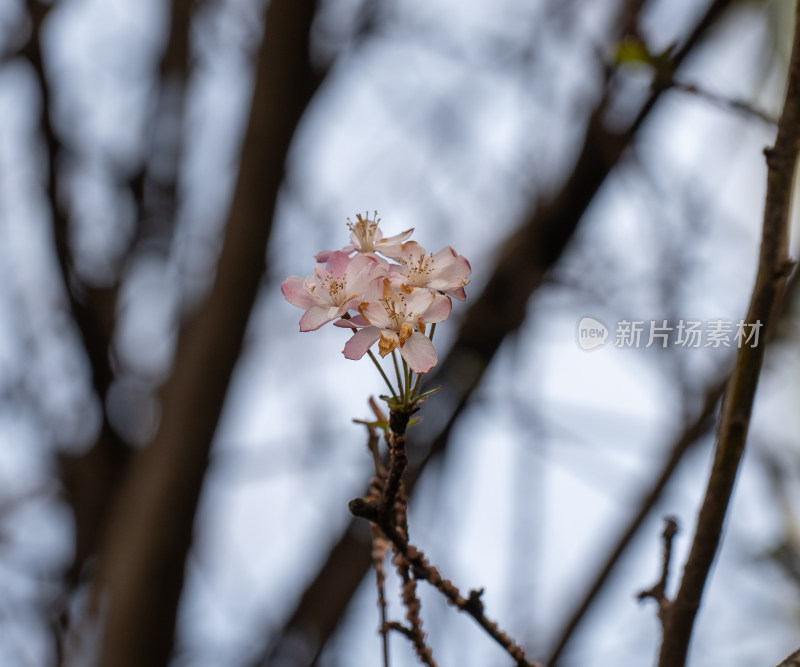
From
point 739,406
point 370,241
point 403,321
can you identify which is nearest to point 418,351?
point 403,321

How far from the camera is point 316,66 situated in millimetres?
1714

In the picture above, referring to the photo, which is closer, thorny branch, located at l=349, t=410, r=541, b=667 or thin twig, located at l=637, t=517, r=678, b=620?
thorny branch, located at l=349, t=410, r=541, b=667

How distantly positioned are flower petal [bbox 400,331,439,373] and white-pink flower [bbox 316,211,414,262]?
86 millimetres

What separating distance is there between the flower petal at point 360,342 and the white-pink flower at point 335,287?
2cm

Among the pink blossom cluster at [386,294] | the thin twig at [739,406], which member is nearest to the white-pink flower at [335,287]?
the pink blossom cluster at [386,294]

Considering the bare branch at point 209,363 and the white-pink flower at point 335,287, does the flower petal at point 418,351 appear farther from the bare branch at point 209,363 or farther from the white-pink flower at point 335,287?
the bare branch at point 209,363

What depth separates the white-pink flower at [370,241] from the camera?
56 centimetres

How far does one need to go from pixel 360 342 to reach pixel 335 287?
53mm

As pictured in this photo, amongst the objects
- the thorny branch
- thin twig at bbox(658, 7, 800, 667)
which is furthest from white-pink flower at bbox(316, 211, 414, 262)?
thin twig at bbox(658, 7, 800, 667)

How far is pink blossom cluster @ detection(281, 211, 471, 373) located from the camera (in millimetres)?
501

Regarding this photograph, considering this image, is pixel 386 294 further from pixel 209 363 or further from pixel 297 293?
pixel 209 363

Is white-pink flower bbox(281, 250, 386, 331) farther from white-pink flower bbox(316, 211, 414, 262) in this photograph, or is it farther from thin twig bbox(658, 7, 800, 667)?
thin twig bbox(658, 7, 800, 667)

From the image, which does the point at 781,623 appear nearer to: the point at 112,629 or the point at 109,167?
the point at 112,629

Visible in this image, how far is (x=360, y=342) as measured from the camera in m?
0.51
